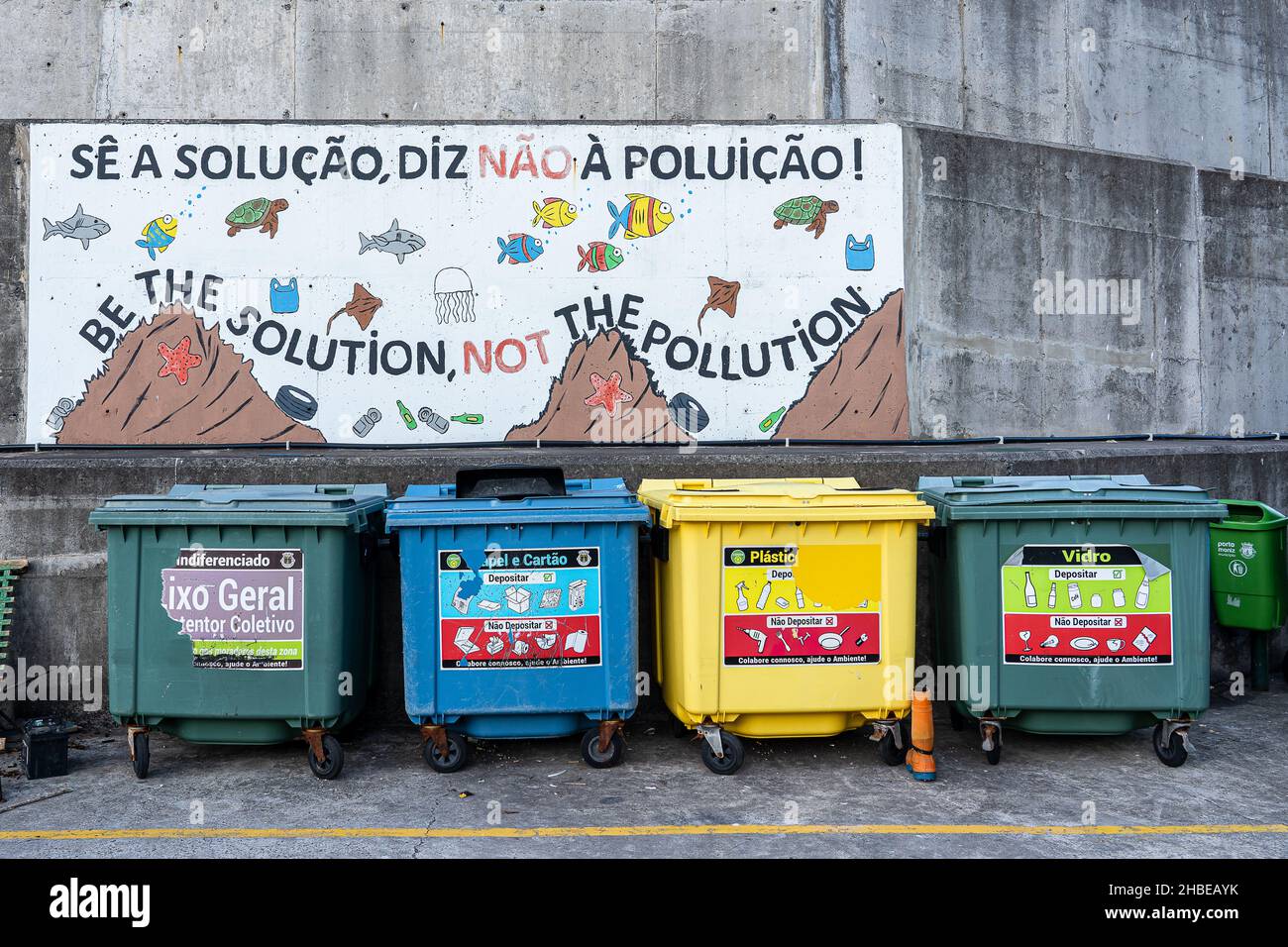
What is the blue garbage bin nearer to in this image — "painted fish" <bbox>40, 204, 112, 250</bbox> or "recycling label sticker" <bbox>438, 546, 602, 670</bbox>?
"recycling label sticker" <bbox>438, 546, 602, 670</bbox>

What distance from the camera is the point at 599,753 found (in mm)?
4977

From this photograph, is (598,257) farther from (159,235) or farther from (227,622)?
(227,622)

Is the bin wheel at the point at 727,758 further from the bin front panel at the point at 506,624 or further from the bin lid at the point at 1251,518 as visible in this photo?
the bin lid at the point at 1251,518

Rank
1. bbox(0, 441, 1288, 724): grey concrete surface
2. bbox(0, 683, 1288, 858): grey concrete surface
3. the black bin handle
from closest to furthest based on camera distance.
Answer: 1. bbox(0, 683, 1288, 858): grey concrete surface
2. the black bin handle
3. bbox(0, 441, 1288, 724): grey concrete surface

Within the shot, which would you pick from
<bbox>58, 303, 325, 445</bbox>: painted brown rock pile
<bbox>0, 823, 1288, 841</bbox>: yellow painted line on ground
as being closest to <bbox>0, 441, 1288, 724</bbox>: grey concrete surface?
<bbox>58, 303, 325, 445</bbox>: painted brown rock pile

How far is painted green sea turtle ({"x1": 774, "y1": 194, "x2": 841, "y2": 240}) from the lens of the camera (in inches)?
292

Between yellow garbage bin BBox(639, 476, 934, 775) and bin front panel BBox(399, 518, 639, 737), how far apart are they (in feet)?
1.44

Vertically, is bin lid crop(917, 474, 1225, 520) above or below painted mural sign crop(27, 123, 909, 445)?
below

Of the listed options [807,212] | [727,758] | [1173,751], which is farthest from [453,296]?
[1173,751]

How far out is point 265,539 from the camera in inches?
191

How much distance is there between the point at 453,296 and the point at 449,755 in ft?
11.7

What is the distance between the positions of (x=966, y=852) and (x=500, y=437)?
4399 millimetres

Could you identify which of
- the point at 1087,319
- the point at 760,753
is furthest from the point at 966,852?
the point at 1087,319

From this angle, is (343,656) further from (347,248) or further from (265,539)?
(347,248)
